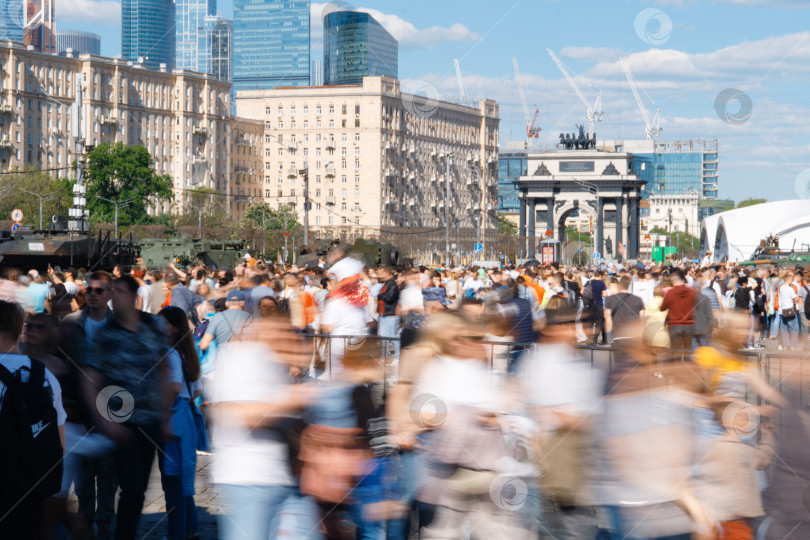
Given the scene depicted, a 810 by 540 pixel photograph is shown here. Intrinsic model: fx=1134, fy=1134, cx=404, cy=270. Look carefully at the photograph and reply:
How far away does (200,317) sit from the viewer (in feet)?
47.9

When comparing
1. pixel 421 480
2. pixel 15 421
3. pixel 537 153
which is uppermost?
pixel 537 153

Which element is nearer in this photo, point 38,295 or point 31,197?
point 38,295

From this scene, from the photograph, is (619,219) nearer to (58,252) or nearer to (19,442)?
(58,252)

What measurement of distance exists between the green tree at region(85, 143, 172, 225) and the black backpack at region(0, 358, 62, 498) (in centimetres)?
10412

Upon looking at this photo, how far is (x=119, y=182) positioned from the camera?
11238 cm

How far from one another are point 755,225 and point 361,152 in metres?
69.2

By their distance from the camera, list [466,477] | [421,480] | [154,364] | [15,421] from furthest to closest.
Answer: [154,364] → [421,480] → [466,477] → [15,421]

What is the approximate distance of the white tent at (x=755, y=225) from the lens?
276ft

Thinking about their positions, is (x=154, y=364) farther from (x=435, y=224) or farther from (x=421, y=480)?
(x=435, y=224)

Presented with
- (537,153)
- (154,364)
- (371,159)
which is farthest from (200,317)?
(371,159)

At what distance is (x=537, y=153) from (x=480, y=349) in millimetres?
125612

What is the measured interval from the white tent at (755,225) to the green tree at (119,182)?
176ft

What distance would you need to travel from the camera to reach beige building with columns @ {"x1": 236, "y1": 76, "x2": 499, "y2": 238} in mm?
149250

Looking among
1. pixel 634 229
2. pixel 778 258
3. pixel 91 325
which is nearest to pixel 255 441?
pixel 91 325
